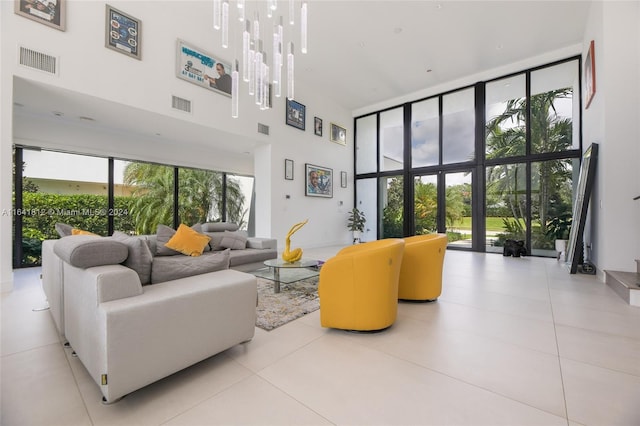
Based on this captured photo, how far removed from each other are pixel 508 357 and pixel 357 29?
564cm

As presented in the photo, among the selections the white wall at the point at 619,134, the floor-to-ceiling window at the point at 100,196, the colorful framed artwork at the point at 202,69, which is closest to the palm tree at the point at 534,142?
the white wall at the point at 619,134

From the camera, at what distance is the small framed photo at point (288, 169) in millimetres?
6852

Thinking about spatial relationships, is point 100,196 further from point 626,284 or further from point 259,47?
point 626,284

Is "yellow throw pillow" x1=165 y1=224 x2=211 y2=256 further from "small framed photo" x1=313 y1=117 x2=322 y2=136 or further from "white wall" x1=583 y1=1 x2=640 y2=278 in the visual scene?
"white wall" x1=583 y1=1 x2=640 y2=278

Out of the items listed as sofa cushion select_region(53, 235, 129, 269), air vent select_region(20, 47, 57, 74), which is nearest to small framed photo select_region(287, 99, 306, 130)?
air vent select_region(20, 47, 57, 74)

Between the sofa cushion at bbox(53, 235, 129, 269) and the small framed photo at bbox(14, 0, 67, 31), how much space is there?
3821 millimetres

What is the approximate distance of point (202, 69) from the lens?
5152mm

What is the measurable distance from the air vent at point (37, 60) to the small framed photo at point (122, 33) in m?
0.76

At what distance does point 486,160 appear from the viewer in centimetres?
684

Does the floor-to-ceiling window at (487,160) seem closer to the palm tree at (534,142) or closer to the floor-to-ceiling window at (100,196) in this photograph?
the palm tree at (534,142)

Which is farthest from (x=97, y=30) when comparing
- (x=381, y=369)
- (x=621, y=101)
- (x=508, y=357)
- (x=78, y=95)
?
(x=621, y=101)

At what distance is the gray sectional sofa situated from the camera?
1.34 meters

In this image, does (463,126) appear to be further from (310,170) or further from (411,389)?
(411,389)

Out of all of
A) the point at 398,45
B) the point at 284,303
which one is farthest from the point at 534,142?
the point at 284,303
